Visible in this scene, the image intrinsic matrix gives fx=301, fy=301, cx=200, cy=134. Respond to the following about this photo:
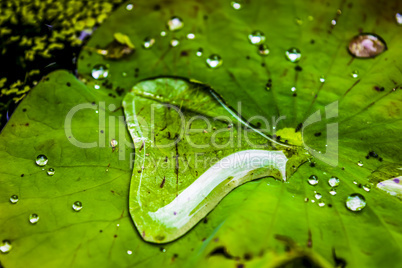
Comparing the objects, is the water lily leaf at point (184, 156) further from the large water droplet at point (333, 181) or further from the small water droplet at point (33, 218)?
the small water droplet at point (33, 218)

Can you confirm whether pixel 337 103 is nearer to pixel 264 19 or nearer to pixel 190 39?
pixel 264 19

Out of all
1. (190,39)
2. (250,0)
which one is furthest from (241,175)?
(250,0)

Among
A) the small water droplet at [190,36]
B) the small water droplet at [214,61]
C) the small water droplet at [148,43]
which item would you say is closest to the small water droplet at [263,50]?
the small water droplet at [214,61]

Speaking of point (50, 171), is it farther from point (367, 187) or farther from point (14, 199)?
point (367, 187)

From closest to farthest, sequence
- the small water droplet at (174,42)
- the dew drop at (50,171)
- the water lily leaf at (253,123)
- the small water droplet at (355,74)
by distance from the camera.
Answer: the water lily leaf at (253,123), the dew drop at (50,171), the small water droplet at (355,74), the small water droplet at (174,42)

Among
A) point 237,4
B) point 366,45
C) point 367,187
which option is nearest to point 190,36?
point 237,4

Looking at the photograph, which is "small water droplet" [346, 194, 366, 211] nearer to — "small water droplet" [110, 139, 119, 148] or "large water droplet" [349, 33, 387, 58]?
"large water droplet" [349, 33, 387, 58]
